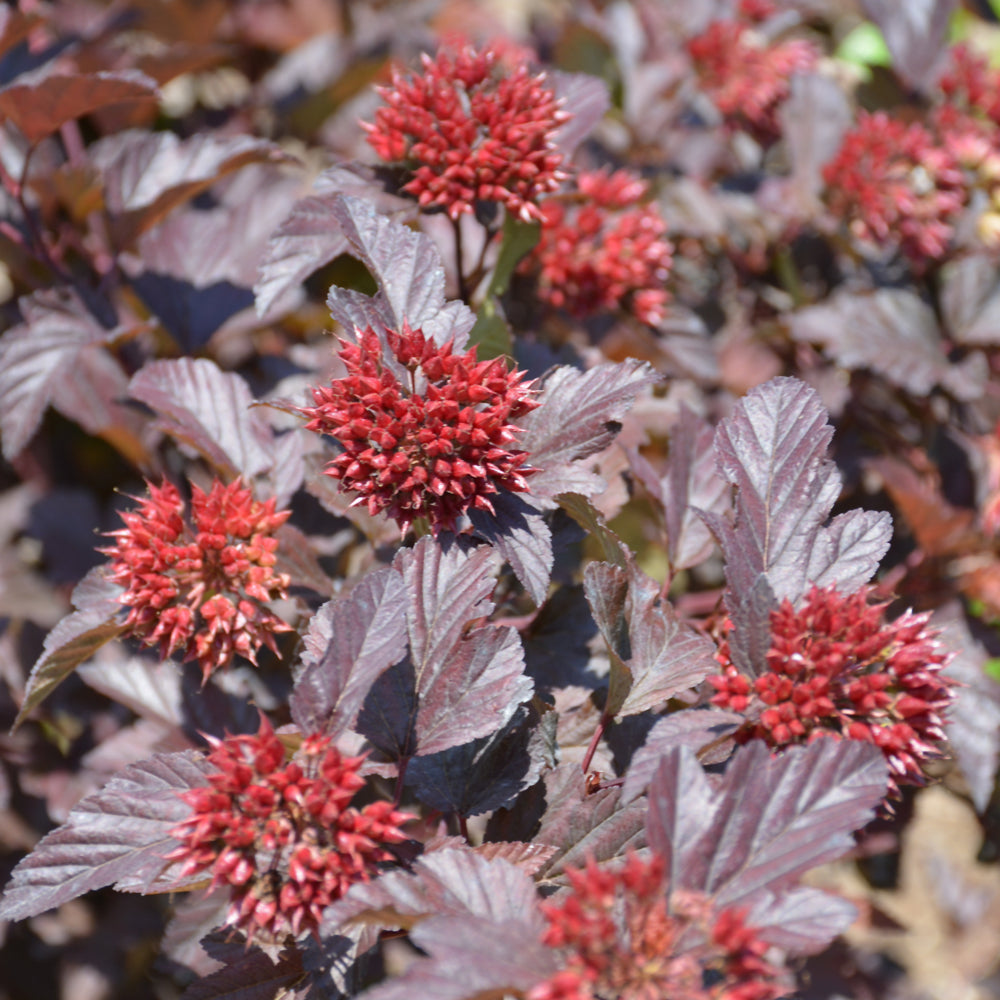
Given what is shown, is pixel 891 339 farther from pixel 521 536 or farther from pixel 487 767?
pixel 487 767

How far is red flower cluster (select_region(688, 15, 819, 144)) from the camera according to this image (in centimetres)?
251

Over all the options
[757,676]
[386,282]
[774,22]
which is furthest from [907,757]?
[774,22]

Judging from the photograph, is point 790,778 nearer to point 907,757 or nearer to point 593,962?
point 907,757

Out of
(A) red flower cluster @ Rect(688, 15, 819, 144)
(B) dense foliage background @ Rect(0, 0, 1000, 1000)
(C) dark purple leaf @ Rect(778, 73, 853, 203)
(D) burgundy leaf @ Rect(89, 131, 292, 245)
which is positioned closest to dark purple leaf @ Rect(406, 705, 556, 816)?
(B) dense foliage background @ Rect(0, 0, 1000, 1000)

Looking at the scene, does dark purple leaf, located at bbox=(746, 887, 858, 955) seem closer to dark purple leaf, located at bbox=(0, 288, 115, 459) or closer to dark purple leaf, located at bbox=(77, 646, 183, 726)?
dark purple leaf, located at bbox=(77, 646, 183, 726)

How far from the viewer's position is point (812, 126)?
2396 millimetres

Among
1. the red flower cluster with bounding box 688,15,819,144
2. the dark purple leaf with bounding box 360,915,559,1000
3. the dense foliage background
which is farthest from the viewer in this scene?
the red flower cluster with bounding box 688,15,819,144

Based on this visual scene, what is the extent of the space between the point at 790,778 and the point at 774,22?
2353 mm

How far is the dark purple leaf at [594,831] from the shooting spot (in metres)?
1.21

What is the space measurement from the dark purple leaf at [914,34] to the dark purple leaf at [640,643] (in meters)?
2.02

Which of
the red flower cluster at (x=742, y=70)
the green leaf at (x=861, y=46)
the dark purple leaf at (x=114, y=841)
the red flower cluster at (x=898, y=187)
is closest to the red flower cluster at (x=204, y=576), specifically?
the dark purple leaf at (x=114, y=841)

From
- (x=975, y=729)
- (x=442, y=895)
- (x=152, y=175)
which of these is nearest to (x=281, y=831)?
(x=442, y=895)

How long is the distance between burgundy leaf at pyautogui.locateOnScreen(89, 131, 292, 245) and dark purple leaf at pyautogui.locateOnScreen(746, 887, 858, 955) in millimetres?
1603

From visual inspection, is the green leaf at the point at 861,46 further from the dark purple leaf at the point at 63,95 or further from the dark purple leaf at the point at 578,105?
the dark purple leaf at the point at 63,95
